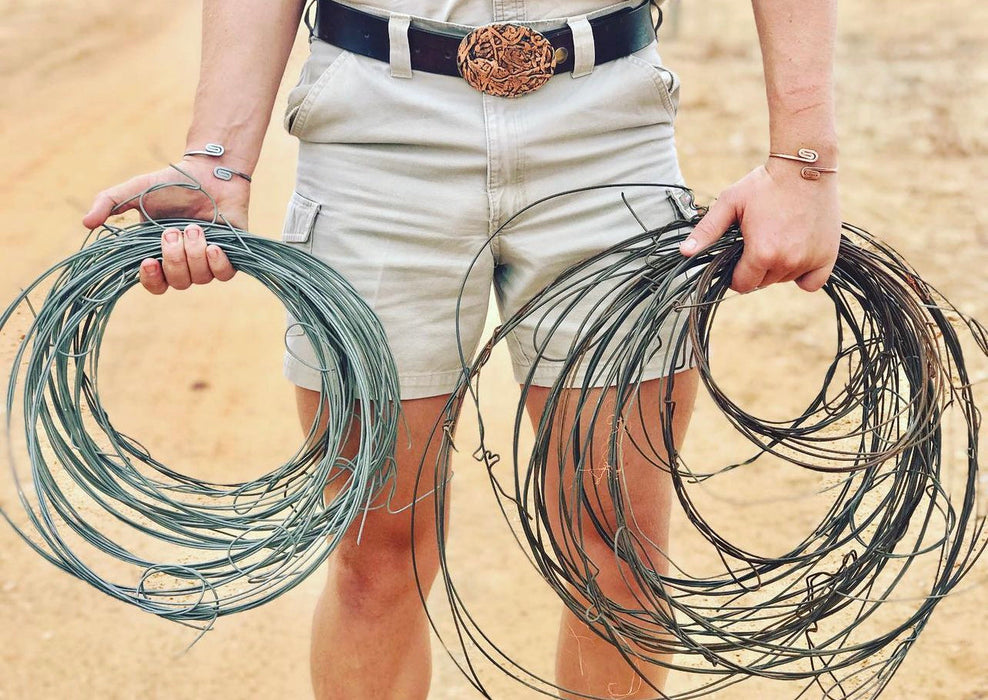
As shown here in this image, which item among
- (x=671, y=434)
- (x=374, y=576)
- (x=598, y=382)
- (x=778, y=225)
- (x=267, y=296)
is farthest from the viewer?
(x=267, y=296)

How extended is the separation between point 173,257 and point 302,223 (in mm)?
231

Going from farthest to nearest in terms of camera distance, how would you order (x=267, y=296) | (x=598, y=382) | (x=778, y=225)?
(x=267, y=296)
(x=598, y=382)
(x=778, y=225)

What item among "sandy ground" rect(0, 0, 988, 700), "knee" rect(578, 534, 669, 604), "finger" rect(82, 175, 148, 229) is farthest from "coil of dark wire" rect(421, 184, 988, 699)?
"finger" rect(82, 175, 148, 229)

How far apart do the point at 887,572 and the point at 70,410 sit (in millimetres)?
2149

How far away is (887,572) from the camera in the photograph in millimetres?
2844

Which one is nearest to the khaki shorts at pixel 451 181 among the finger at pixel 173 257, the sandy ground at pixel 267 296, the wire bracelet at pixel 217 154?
the wire bracelet at pixel 217 154

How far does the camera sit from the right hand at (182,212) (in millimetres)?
1460

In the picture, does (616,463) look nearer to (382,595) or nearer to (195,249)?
(382,595)

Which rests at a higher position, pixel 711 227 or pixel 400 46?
pixel 400 46

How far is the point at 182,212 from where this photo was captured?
1.56 meters

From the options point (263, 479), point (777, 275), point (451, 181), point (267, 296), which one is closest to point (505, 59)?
point (451, 181)

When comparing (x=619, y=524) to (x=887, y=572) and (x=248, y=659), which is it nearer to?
(x=248, y=659)

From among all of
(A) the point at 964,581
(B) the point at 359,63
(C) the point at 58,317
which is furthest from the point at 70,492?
(A) the point at 964,581

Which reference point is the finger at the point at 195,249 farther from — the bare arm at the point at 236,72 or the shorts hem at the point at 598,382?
the shorts hem at the point at 598,382
